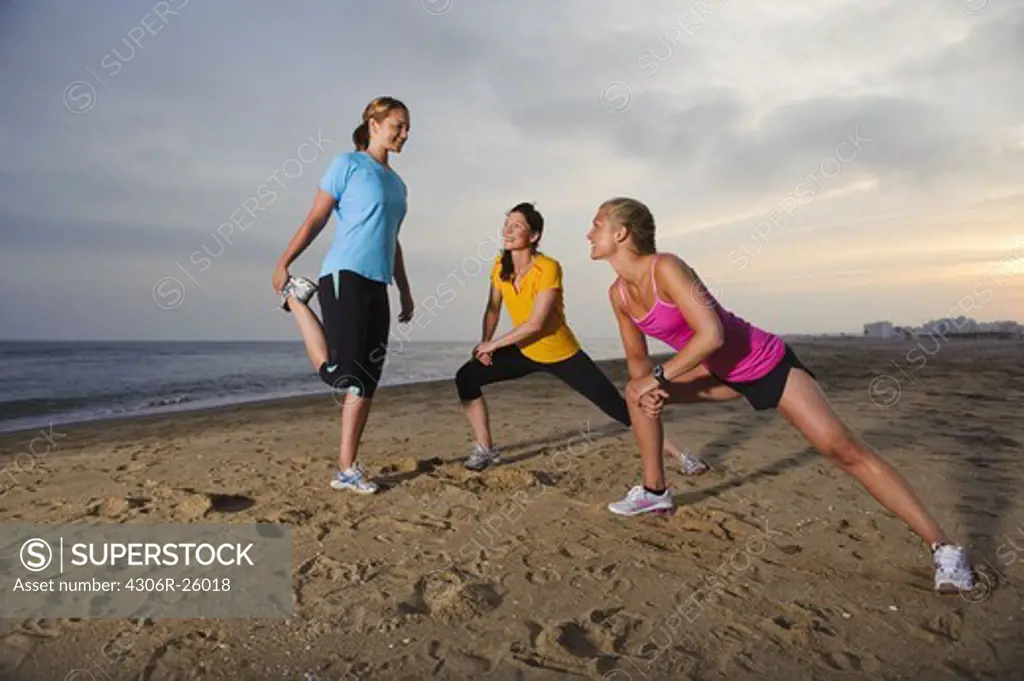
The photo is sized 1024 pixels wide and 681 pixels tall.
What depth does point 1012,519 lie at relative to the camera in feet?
12.7

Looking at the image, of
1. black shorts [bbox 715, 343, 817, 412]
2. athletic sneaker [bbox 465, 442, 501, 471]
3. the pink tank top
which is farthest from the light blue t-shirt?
black shorts [bbox 715, 343, 817, 412]

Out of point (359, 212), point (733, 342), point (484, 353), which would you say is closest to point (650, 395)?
point (733, 342)

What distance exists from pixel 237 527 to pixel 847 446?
3139 mm

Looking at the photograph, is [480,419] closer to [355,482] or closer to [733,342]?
[355,482]

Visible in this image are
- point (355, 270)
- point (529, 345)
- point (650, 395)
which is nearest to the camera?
point (650, 395)

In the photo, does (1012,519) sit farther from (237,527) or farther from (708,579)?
(237,527)

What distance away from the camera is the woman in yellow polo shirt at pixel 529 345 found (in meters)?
4.84

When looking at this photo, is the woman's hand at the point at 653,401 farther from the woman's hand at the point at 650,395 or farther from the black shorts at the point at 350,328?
the black shorts at the point at 350,328

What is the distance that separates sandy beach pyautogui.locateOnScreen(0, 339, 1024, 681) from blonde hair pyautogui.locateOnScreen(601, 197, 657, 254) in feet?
5.10

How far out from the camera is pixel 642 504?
3.88 m

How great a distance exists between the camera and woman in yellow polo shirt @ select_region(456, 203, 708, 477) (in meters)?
4.84

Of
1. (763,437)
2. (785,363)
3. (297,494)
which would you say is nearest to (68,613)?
(297,494)

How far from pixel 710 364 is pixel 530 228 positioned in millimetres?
2038

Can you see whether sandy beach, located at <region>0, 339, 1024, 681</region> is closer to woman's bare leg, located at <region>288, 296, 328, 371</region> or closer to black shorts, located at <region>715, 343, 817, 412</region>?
black shorts, located at <region>715, 343, 817, 412</region>
